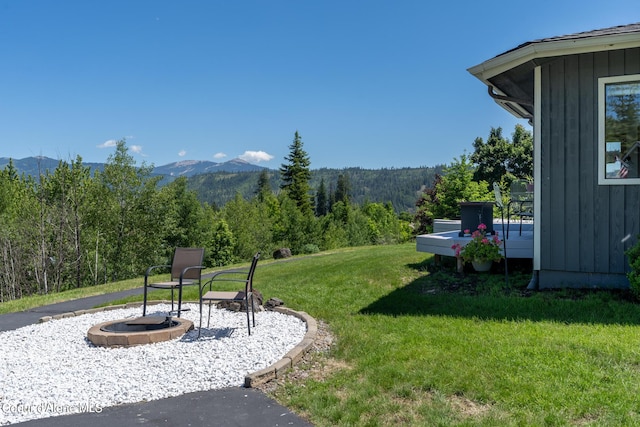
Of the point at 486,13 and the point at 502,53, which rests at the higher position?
the point at 486,13

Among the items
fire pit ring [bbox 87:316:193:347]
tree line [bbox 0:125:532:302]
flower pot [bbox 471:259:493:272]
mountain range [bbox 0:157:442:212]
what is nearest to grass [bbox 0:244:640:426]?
flower pot [bbox 471:259:493:272]

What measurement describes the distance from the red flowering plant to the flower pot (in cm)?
7

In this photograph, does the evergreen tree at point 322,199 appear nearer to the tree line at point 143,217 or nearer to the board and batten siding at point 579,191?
the tree line at point 143,217

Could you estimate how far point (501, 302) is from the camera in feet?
19.3

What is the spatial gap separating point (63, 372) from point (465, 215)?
6707 mm

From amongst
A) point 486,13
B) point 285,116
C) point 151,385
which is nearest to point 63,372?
point 151,385

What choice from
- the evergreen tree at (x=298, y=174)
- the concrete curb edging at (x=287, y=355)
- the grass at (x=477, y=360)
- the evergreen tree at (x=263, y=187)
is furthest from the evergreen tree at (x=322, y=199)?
the grass at (x=477, y=360)

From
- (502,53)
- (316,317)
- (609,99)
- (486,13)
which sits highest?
(486,13)

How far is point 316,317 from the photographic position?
6.10 metres

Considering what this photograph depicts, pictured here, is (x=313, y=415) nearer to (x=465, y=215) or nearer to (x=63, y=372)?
(x=63, y=372)

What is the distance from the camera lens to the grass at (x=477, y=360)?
2949 millimetres

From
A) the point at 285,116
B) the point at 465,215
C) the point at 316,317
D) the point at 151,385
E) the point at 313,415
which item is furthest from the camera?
the point at 285,116

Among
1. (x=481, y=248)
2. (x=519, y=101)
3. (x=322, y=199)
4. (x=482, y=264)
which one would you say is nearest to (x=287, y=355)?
(x=481, y=248)

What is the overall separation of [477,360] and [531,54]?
433cm
